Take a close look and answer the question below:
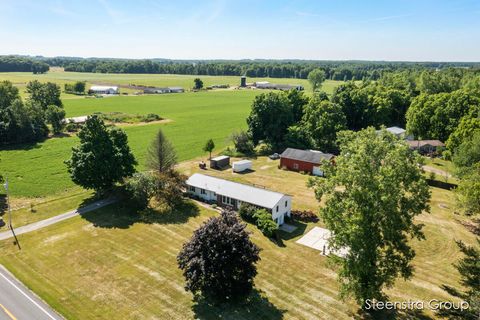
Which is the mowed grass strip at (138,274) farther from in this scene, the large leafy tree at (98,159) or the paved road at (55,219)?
the large leafy tree at (98,159)

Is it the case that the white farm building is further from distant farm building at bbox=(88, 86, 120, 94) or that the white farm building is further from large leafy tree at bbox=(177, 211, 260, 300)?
distant farm building at bbox=(88, 86, 120, 94)

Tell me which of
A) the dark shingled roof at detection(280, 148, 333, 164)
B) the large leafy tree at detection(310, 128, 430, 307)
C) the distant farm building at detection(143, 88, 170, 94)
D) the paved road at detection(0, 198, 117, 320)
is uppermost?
the large leafy tree at detection(310, 128, 430, 307)

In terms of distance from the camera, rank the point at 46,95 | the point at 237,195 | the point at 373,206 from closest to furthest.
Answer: the point at 373,206
the point at 237,195
the point at 46,95

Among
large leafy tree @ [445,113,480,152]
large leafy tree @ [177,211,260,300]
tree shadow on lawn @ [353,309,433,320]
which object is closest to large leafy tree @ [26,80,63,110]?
large leafy tree @ [177,211,260,300]

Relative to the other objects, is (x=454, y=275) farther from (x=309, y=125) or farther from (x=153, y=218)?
(x=309, y=125)

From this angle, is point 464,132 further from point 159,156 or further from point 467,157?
point 159,156

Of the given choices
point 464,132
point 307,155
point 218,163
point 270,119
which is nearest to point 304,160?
point 307,155

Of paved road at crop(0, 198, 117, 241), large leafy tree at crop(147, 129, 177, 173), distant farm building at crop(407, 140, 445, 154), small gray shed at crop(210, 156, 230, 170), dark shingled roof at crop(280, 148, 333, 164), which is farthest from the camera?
distant farm building at crop(407, 140, 445, 154)
